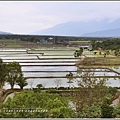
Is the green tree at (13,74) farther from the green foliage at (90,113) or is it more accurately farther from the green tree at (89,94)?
the green foliage at (90,113)

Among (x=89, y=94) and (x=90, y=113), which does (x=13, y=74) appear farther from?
(x=90, y=113)

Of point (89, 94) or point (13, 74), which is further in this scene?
point (13, 74)

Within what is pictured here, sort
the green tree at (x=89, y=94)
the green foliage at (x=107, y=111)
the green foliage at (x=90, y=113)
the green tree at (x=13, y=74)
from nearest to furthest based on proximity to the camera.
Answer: the green foliage at (x=107, y=111) → the green foliage at (x=90, y=113) → the green tree at (x=89, y=94) → the green tree at (x=13, y=74)

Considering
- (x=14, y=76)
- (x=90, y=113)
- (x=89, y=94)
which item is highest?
(x=90, y=113)

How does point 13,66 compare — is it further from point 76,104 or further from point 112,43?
point 112,43

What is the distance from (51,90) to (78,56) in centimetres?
1471

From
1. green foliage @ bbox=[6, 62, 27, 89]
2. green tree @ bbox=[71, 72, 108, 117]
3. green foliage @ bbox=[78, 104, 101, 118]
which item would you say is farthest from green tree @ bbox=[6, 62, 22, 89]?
green foliage @ bbox=[78, 104, 101, 118]

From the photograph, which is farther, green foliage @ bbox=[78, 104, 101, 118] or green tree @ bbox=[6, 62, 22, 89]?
green tree @ bbox=[6, 62, 22, 89]

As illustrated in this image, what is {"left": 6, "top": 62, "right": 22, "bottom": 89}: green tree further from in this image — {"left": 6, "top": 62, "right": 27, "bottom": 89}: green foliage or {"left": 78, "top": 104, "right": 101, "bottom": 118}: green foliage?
{"left": 78, "top": 104, "right": 101, "bottom": 118}: green foliage

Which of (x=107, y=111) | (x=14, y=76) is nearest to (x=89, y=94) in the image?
(x=107, y=111)

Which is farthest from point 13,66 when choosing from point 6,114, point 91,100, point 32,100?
point 6,114

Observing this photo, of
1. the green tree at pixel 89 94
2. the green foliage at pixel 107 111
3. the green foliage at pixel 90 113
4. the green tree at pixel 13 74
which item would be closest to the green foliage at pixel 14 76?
the green tree at pixel 13 74

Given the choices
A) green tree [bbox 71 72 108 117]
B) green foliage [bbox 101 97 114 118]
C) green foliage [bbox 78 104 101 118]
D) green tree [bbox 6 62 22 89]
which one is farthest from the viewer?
green tree [bbox 6 62 22 89]

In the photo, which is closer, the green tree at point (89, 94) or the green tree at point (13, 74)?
the green tree at point (89, 94)
